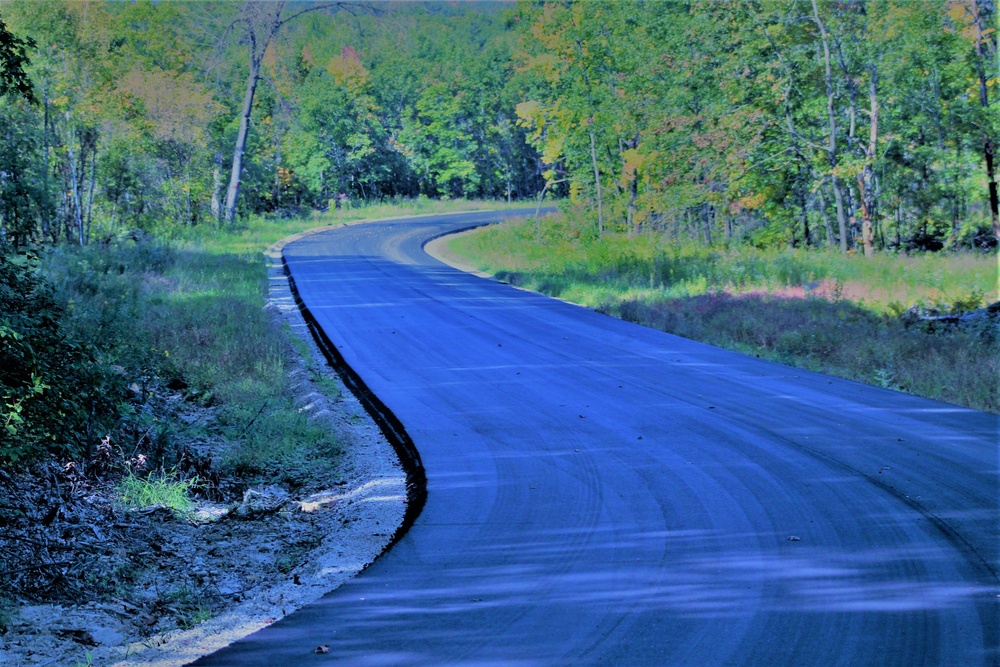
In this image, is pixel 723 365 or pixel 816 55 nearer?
pixel 723 365

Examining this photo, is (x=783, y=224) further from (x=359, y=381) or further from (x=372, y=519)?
(x=372, y=519)

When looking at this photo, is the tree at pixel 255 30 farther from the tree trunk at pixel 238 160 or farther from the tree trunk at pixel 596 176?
the tree trunk at pixel 596 176

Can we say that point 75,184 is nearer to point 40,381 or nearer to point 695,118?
point 695,118

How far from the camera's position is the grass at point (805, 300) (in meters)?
10.8

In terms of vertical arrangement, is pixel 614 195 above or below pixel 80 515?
above

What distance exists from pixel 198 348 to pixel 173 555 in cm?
656

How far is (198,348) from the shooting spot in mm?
11508

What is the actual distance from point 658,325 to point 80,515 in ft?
34.6

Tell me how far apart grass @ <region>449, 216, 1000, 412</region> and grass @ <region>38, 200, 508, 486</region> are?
6.51m

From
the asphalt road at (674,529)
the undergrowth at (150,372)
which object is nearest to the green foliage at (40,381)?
the undergrowth at (150,372)

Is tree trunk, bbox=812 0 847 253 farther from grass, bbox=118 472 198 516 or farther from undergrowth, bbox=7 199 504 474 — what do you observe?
grass, bbox=118 472 198 516

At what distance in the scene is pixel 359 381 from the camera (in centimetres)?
1052

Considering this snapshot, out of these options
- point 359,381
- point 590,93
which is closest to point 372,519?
point 359,381

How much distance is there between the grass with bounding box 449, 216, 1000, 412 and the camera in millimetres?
10766
